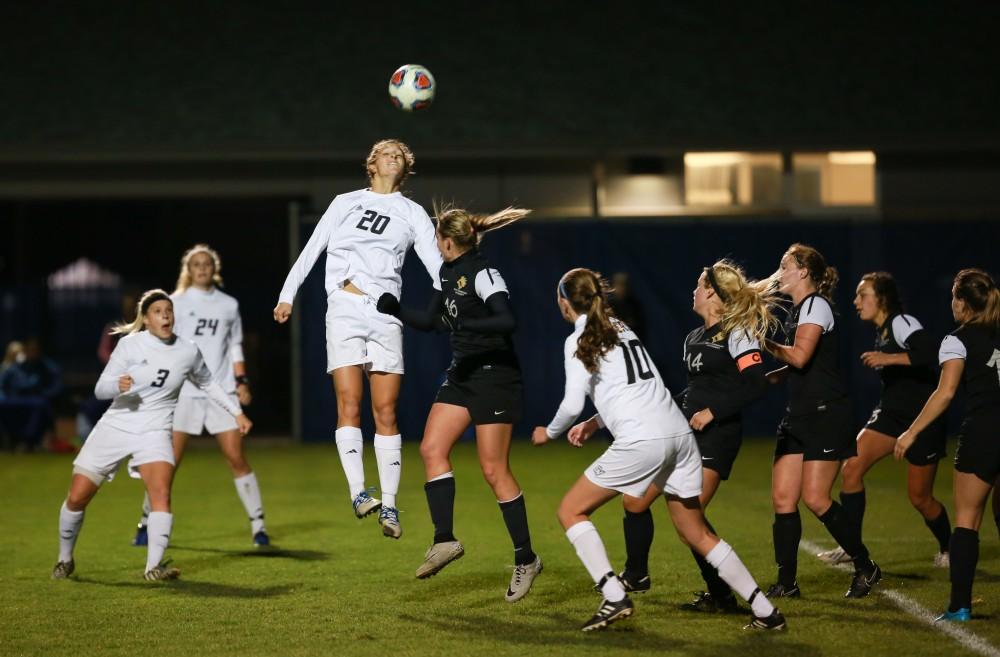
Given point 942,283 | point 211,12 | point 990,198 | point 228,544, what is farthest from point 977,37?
point 228,544

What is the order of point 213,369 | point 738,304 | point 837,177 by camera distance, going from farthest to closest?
point 837,177, point 213,369, point 738,304

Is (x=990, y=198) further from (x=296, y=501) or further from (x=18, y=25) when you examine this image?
(x=18, y=25)

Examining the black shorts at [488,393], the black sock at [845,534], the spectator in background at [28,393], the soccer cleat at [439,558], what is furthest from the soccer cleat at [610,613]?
the spectator in background at [28,393]

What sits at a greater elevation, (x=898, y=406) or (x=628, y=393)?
(x=628, y=393)

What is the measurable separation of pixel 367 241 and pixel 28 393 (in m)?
11.5

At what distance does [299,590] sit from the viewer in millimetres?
7969

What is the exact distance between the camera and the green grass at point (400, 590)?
6465 millimetres

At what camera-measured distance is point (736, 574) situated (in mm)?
6387

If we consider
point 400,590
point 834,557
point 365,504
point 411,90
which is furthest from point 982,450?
point 411,90

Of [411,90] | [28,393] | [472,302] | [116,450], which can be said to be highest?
[411,90]

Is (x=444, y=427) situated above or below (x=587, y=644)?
above

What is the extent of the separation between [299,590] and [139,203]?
1316 centimetres

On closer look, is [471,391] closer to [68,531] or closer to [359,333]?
[359,333]

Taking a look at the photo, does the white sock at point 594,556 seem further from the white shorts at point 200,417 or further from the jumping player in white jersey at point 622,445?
the white shorts at point 200,417
